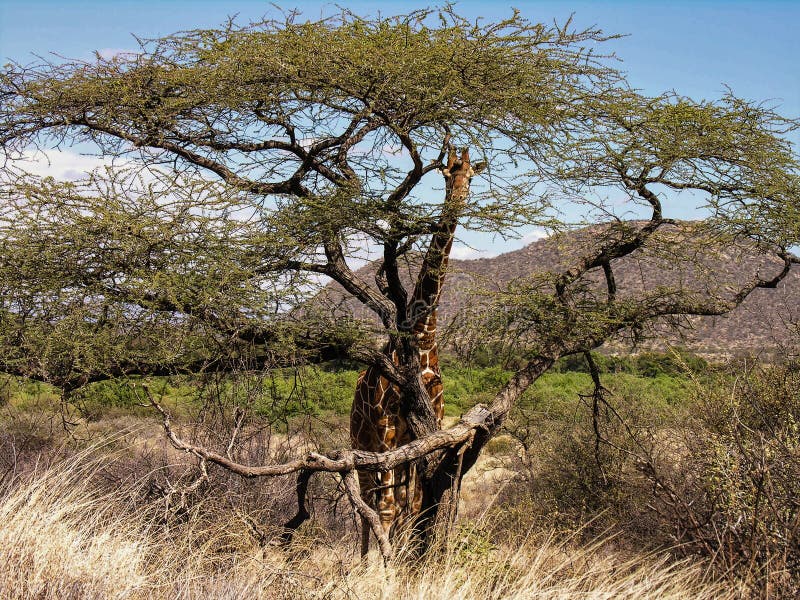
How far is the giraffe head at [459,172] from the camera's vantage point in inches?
336

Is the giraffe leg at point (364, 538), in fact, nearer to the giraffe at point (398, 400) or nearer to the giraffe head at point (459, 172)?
the giraffe at point (398, 400)

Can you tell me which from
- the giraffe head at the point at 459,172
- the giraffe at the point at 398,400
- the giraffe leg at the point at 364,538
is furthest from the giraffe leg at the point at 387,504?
the giraffe head at the point at 459,172

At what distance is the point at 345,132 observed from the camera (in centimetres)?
875

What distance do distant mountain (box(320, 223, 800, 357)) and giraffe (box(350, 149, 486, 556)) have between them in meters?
0.53

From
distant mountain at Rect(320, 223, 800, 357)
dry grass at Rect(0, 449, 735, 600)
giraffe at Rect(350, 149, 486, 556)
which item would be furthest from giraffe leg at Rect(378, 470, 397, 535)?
distant mountain at Rect(320, 223, 800, 357)

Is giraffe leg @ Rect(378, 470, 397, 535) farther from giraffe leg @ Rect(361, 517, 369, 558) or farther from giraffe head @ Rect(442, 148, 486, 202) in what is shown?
giraffe head @ Rect(442, 148, 486, 202)

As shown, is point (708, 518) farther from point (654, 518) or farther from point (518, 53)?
point (518, 53)

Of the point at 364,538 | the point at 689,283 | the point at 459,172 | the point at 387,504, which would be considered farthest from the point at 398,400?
the point at 689,283

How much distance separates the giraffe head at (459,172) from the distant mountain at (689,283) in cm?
88

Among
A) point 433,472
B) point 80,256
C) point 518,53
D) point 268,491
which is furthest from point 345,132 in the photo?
point 268,491

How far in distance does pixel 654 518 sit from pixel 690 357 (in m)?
14.5

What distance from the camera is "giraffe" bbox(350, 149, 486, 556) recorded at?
28.0ft

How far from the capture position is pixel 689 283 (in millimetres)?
31328

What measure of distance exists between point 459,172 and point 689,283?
25.0 meters
